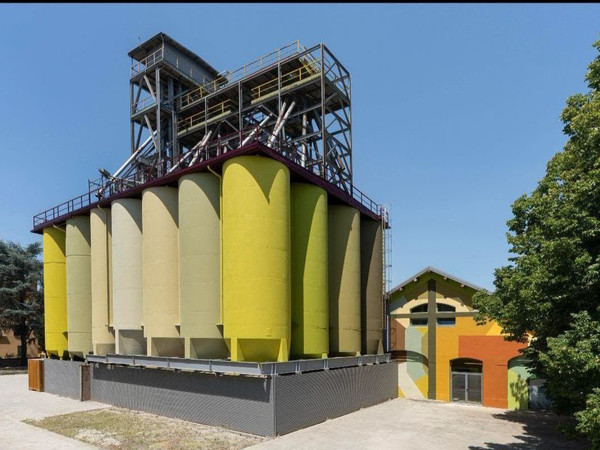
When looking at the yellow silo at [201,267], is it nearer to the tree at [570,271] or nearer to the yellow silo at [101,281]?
the yellow silo at [101,281]

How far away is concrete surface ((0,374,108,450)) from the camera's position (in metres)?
16.0

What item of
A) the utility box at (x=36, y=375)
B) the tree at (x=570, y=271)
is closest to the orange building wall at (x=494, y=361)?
the tree at (x=570, y=271)

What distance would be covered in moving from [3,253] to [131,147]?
23336 mm

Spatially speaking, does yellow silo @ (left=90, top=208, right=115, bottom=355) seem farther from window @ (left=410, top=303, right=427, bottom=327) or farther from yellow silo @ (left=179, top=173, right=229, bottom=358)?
window @ (left=410, top=303, right=427, bottom=327)

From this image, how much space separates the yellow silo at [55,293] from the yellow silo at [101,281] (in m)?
7.02

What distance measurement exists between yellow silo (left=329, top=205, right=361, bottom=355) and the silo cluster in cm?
6

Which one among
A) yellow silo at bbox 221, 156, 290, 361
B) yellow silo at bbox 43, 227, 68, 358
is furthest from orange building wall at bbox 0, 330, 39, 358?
yellow silo at bbox 221, 156, 290, 361

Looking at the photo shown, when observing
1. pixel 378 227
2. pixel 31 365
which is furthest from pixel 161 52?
pixel 31 365

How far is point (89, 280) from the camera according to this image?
94.8ft

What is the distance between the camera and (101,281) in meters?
26.3

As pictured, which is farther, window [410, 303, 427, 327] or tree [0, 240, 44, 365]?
tree [0, 240, 44, 365]

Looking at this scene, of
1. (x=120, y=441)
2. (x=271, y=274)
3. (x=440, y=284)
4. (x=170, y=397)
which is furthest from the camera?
(x=440, y=284)

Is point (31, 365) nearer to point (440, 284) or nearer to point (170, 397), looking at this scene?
point (170, 397)

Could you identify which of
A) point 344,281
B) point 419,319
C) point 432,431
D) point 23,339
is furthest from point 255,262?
point 23,339
